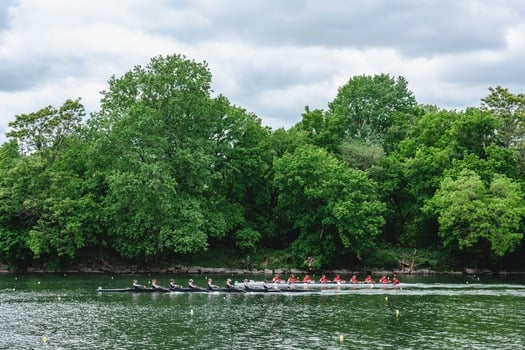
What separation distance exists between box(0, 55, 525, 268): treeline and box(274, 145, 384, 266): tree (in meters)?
0.17

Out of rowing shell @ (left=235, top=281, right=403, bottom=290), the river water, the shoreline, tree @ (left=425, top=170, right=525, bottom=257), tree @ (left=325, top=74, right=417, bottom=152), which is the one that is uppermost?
tree @ (left=325, top=74, right=417, bottom=152)

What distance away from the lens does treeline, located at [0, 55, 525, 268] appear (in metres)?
69.0

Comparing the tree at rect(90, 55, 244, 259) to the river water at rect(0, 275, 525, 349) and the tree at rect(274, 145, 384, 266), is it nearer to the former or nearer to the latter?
the tree at rect(274, 145, 384, 266)

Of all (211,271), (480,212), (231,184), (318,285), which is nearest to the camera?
(318,285)

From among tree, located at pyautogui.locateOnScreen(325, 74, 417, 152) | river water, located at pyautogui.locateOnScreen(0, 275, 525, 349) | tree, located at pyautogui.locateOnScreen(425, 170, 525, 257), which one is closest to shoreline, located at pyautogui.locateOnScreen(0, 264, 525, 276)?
tree, located at pyautogui.locateOnScreen(425, 170, 525, 257)

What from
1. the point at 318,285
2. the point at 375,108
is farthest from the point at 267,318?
the point at 375,108

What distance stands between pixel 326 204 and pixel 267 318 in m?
Answer: 36.1

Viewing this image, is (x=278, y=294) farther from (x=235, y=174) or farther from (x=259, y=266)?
(x=235, y=174)

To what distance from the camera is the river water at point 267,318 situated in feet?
105

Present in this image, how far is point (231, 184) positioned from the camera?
8006 centimetres

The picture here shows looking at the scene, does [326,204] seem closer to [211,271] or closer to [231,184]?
[231,184]

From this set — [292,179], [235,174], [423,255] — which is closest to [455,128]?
[423,255]

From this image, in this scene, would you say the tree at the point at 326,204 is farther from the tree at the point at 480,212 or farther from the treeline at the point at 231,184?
the tree at the point at 480,212

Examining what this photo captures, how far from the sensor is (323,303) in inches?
1864
